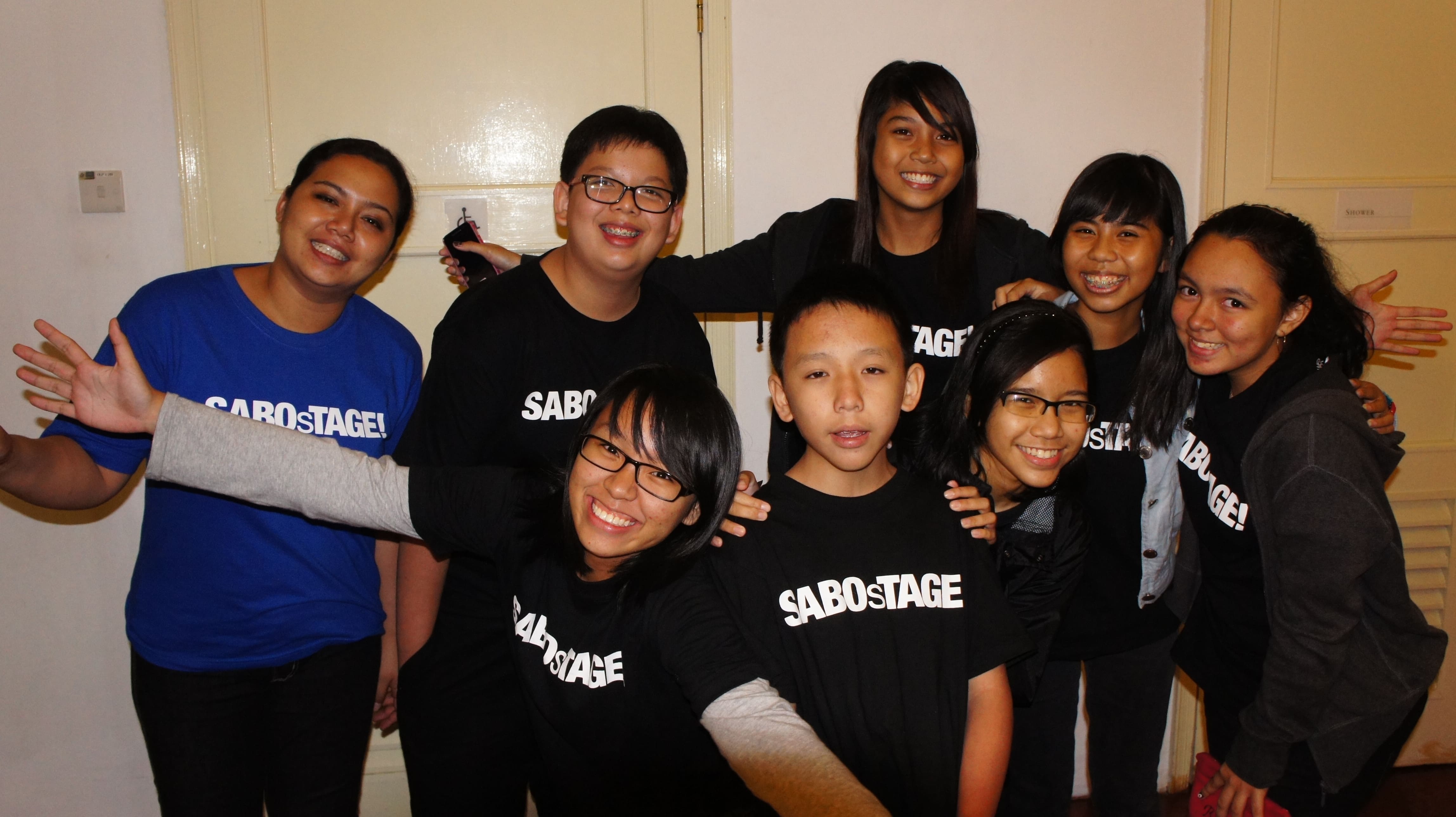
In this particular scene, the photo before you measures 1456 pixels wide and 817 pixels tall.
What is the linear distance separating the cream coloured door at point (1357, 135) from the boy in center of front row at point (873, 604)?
1665mm

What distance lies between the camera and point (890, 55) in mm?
2369

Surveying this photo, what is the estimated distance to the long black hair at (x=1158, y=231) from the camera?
175 cm

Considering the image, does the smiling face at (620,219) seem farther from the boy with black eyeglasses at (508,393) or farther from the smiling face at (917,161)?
the smiling face at (917,161)

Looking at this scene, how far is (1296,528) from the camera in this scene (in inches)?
59.5

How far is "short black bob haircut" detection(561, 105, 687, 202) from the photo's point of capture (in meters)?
1.66

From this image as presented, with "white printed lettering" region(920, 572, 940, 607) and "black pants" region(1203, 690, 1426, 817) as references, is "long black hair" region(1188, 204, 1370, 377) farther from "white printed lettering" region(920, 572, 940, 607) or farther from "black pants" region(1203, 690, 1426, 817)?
"white printed lettering" region(920, 572, 940, 607)

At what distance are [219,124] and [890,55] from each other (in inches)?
70.7

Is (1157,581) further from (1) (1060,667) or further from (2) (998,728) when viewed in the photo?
(2) (998,728)

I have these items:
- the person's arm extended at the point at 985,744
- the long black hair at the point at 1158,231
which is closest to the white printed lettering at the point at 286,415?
the person's arm extended at the point at 985,744

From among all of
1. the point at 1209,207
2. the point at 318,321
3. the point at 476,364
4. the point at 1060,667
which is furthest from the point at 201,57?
the point at 1209,207

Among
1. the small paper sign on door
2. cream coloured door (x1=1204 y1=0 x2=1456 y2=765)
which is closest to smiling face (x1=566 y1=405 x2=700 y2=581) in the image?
cream coloured door (x1=1204 y1=0 x2=1456 y2=765)

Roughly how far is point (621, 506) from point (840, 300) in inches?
20.8

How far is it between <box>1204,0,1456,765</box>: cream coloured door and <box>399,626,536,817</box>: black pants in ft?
7.59

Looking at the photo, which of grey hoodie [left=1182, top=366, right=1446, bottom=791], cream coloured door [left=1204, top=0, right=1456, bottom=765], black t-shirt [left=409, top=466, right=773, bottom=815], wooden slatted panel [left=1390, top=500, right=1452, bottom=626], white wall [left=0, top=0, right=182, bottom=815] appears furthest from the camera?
wooden slatted panel [left=1390, top=500, right=1452, bottom=626]
